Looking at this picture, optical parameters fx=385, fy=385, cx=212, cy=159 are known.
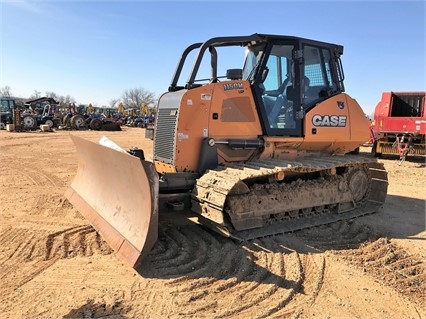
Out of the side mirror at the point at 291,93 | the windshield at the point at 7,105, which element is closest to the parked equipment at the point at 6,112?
the windshield at the point at 7,105

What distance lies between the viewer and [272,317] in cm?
331

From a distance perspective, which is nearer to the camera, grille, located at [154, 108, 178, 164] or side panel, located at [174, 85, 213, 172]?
side panel, located at [174, 85, 213, 172]

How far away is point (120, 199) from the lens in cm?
493

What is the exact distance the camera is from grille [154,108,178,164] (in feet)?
17.8

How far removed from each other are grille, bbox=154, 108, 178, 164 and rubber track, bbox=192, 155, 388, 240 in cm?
67

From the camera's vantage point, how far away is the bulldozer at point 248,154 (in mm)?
4910

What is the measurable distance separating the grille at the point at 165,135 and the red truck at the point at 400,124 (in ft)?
33.9

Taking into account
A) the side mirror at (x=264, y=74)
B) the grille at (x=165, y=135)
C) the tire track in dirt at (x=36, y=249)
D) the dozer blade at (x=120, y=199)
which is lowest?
the tire track in dirt at (x=36, y=249)

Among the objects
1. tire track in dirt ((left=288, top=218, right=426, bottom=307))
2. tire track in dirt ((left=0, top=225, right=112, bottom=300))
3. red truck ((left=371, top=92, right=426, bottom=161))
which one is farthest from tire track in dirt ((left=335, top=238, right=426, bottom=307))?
red truck ((left=371, top=92, right=426, bottom=161))

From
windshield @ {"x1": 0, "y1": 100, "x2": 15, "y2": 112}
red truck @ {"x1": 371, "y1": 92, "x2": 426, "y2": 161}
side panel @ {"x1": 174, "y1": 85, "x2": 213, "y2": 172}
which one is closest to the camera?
side panel @ {"x1": 174, "y1": 85, "x2": 213, "y2": 172}

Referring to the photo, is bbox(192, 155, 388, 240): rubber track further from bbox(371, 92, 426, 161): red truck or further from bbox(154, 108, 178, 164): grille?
bbox(371, 92, 426, 161): red truck

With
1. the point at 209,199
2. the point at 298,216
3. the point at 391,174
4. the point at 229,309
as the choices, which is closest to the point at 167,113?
the point at 209,199

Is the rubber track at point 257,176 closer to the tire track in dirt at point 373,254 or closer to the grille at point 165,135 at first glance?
the tire track in dirt at point 373,254

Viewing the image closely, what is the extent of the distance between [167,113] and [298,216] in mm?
2499
